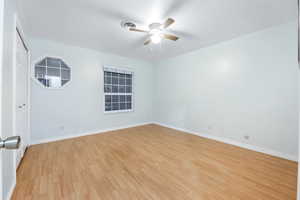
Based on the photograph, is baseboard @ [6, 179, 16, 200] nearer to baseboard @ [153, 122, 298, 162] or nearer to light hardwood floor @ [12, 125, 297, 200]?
light hardwood floor @ [12, 125, 297, 200]

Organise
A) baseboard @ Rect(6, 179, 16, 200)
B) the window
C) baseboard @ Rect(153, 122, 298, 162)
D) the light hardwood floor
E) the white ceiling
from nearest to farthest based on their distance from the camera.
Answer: baseboard @ Rect(6, 179, 16, 200)
the light hardwood floor
the white ceiling
baseboard @ Rect(153, 122, 298, 162)
the window

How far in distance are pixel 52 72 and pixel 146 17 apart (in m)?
2.74

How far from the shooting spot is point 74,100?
3475 mm

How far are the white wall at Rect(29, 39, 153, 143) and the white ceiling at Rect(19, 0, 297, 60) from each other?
0.41 meters

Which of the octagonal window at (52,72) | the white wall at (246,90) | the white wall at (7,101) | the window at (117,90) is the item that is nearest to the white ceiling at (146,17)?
the white wall at (246,90)

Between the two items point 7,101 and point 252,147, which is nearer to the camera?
point 7,101

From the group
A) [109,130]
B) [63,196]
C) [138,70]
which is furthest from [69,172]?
[138,70]

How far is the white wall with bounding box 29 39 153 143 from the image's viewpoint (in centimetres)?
298

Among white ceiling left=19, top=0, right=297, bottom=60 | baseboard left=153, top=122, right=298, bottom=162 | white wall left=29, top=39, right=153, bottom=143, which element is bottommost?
baseboard left=153, top=122, right=298, bottom=162

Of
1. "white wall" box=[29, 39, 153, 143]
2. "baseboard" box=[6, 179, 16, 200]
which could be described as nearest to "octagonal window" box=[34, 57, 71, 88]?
"white wall" box=[29, 39, 153, 143]

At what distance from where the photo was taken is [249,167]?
205 cm

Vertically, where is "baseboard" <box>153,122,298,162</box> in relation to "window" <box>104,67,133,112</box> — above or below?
below

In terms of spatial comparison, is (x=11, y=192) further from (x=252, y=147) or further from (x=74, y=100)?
(x=252, y=147)

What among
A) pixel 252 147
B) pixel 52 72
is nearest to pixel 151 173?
pixel 252 147
